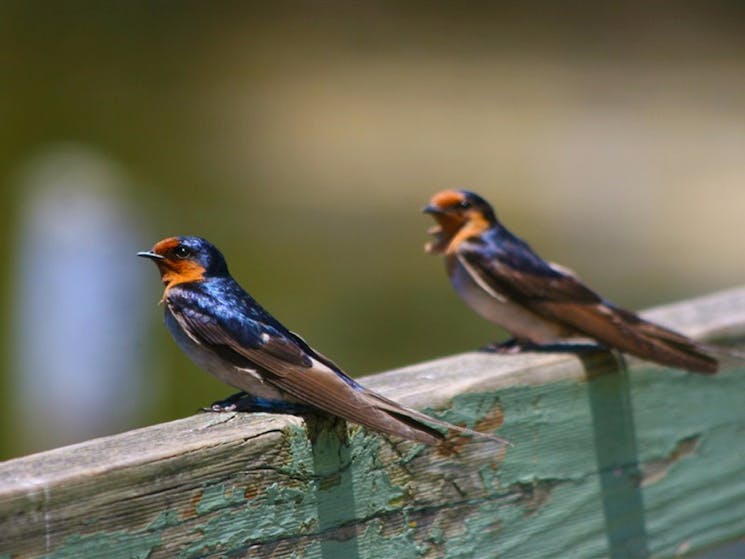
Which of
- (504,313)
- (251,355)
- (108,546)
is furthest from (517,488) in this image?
(504,313)

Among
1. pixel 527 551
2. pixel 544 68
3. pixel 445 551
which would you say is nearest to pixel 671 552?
pixel 527 551

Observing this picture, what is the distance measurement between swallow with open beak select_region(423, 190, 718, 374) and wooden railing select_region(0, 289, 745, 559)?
0.83ft

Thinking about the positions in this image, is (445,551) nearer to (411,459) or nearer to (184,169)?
(411,459)

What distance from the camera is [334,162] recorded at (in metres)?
10.2

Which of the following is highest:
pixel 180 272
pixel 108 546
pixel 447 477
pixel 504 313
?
pixel 504 313

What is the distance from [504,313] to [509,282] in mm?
69

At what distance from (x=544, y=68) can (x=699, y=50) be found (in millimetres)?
1175

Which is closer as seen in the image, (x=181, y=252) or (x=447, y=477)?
(x=447, y=477)

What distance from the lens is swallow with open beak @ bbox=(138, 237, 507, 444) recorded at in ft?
5.81

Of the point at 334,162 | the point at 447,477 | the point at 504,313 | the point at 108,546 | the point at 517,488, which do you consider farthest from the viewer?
the point at 334,162

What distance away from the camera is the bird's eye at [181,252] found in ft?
7.02

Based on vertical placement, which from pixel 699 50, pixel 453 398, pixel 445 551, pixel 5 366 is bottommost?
pixel 445 551

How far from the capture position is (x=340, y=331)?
7.53 meters

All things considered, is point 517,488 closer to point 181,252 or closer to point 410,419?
point 410,419
